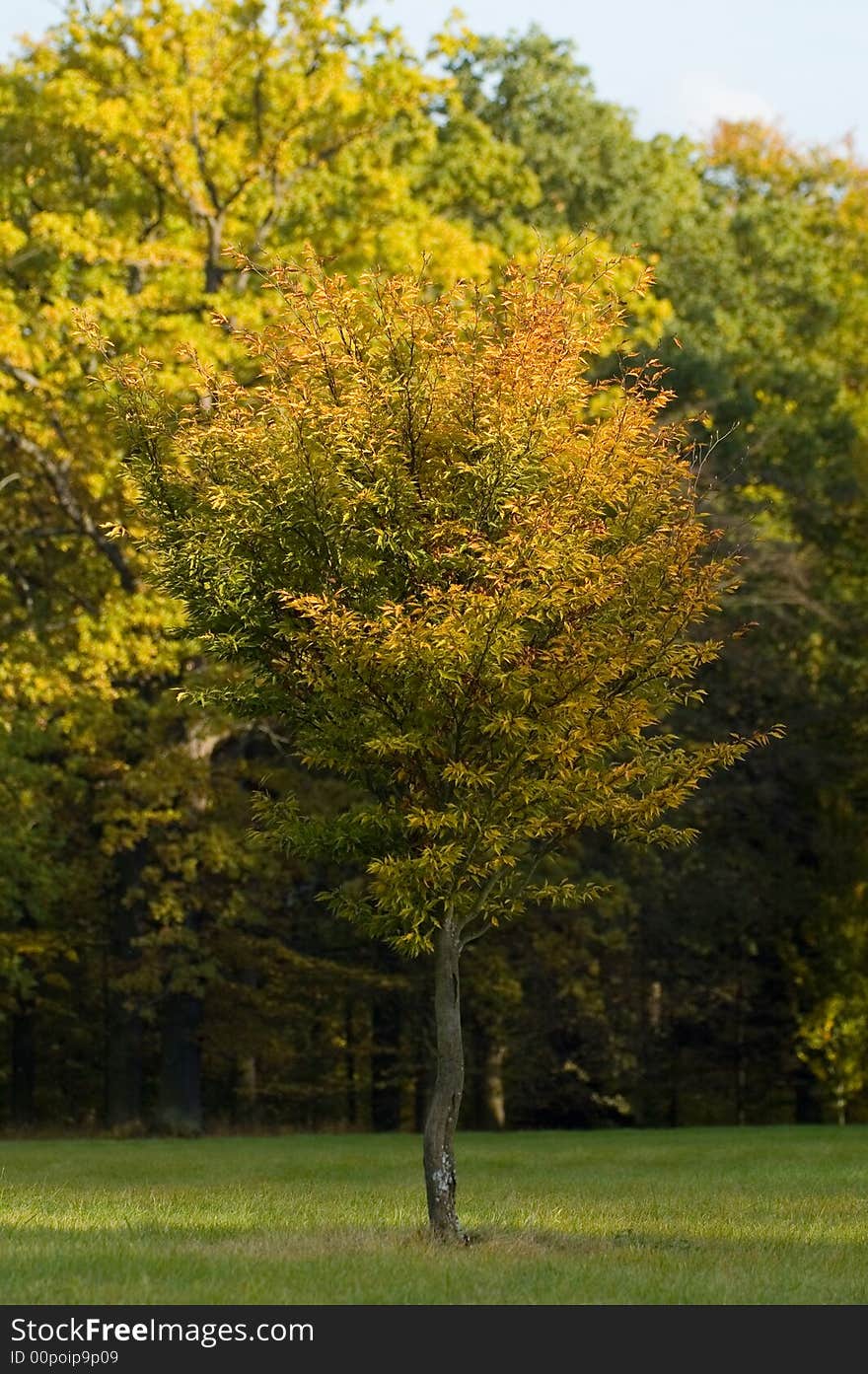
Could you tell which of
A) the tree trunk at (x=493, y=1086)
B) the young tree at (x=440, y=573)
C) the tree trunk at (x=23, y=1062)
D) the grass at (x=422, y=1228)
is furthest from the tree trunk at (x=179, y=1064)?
the young tree at (x=440, y=573)

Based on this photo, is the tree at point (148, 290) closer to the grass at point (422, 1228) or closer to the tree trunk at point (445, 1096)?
the grass at point (422, 1228)

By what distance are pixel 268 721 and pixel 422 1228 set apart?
17.2 m

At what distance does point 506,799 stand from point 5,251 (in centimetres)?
1861

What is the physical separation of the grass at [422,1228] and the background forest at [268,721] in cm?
714

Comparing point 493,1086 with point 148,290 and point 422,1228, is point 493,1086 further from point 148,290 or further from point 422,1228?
point 422,1228

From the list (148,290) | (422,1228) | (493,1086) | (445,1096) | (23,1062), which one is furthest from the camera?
(23,1062)

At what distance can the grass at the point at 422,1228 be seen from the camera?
10.8m

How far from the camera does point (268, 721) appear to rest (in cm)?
3045

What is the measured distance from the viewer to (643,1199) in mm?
17328

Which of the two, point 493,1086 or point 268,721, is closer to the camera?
point 268,721

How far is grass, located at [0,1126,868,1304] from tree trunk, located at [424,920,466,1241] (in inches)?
12.4

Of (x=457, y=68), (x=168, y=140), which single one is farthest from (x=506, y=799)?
(x=457, y=68)

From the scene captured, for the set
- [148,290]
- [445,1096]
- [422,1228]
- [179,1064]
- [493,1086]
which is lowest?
[422,1228]

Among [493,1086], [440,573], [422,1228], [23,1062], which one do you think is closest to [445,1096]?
[422,1228]
